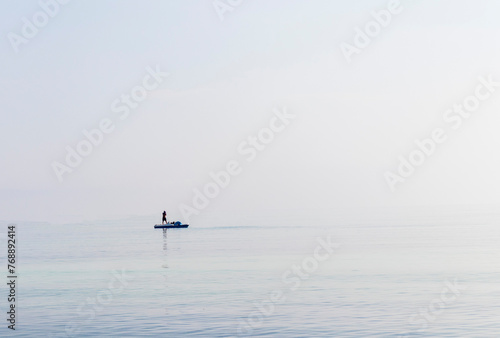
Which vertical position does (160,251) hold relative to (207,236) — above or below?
below

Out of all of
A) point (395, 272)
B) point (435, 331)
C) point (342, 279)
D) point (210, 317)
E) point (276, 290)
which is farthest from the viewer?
point (395, 272)

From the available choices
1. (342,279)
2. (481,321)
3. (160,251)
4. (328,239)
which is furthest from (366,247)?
(481,321)

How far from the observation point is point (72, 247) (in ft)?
272

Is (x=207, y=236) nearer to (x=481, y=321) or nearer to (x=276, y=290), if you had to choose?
(x=276, y=290)

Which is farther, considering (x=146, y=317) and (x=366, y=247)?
(x=366, y=247)

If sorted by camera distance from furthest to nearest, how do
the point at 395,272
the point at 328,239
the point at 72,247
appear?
the point at 328,239 < the point at 72,247 < the point at 395,272

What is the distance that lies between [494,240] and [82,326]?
61742 mm

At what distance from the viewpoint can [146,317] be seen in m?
38.4

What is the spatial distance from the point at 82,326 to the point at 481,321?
61.8ft

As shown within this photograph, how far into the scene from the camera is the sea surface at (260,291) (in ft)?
117

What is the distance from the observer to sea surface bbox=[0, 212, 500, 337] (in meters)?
35.7

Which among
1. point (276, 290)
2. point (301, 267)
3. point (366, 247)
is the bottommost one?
point (276, 290)

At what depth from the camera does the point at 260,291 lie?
4644cm

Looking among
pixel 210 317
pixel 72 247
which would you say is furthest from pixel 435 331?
pixel 72 247
